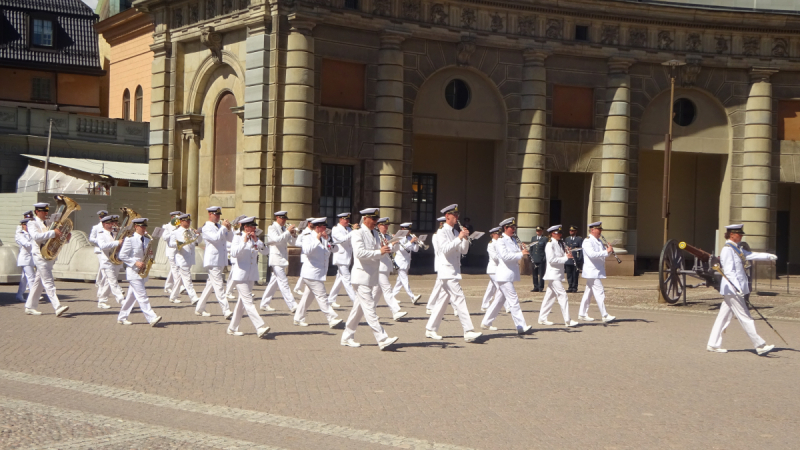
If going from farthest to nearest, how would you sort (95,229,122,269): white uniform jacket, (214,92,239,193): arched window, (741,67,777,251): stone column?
(741,67,777,251): stone column, (214,92,239,193): arched window, (95,229,122,269): white uniform jacket

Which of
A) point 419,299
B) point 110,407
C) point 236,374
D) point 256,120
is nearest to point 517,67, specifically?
point 256,120

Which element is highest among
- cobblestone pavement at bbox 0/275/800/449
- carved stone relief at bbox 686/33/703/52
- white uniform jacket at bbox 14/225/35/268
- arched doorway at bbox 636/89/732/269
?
carved stone relief at bbox 686/33/703/52

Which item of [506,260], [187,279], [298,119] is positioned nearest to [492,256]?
[506,260]

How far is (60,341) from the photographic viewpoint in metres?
14.1

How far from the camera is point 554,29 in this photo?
31.0m

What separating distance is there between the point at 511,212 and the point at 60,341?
18979mm

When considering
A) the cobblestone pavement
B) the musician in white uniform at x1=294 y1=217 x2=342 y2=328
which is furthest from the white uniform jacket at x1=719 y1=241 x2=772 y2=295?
the musician in white uniform at x1=294 y1=217 x2=342 y2=328

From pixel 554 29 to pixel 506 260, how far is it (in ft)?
53.2

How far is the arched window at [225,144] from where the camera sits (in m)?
29.6

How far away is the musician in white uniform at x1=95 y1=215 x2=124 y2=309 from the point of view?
58.3 feet

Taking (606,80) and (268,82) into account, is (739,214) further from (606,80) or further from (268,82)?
(268,82)

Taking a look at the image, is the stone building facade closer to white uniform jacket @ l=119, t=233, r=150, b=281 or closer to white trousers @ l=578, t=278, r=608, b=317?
white uniform jacket @ l=119, t=233, r=150, b=281

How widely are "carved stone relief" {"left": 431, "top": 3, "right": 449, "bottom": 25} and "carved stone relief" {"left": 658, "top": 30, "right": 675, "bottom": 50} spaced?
715 centimetres

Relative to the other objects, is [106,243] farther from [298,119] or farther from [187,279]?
[298,119]
